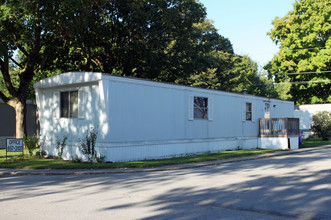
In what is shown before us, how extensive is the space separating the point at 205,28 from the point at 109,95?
3947 cm

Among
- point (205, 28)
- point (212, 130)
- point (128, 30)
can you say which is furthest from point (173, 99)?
point (205, 28)

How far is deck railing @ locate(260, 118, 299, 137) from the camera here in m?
24.5

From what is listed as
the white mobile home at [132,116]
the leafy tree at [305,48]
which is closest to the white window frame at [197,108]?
the white mobile home at [132,116]

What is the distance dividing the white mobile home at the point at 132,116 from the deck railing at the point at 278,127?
3.85 m

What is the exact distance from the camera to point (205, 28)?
52688 millimetres

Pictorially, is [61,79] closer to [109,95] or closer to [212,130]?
[109,95]

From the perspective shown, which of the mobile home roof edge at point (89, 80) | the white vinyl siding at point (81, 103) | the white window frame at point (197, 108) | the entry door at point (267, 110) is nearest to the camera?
the mobile home roof edge at point (89, 80)

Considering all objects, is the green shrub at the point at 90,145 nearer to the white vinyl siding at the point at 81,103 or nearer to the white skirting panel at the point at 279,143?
the white vinyl siding at the point at 81,103

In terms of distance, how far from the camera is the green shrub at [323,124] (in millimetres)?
33256

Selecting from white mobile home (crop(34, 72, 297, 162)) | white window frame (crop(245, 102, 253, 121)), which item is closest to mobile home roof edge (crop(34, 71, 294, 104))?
white mobile home (crop(34, 72, 297, 162))

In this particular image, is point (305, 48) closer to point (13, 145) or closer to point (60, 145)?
Answer: point (60, 145)

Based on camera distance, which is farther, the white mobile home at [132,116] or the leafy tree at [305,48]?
the leafy tree at [305,48]

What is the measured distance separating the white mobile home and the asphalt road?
12.8 ft

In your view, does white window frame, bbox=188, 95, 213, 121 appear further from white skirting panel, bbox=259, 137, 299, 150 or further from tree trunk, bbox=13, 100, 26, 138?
tree trunk, bbox=13, 100, 26, 138
